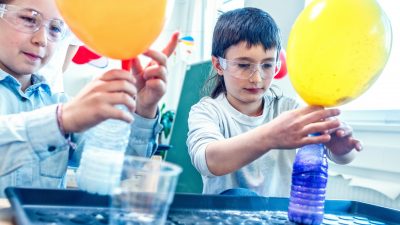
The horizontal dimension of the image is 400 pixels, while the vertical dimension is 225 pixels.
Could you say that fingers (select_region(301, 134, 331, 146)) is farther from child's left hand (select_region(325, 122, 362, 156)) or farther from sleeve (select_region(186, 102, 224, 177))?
sleeve (select_region(186, 102, 224, 177))

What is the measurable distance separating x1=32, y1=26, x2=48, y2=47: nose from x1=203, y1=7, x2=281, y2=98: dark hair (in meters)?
0.60

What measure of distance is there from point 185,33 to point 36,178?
10.9ft

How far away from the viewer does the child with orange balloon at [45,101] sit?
70cm

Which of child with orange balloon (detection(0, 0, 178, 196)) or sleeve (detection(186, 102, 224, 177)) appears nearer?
child with orange balloon (detection(0, 0, 178, 196))

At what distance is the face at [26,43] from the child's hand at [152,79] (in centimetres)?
Answer: 36

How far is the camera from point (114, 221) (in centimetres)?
61

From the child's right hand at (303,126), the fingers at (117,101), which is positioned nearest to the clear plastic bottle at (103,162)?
the fingers at (117,101)

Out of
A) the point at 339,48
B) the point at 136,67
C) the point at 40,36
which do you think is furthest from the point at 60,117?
the point at 339,48

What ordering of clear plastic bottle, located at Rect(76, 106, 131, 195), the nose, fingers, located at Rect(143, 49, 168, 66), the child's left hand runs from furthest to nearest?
1. the nose
2. the child's left hand
3. fingers, located at Rect(143, 49, 168, 66)
4. clear plastic bottle, located at Rect(76, 106, 131, 195)

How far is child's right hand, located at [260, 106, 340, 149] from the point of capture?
786 mm

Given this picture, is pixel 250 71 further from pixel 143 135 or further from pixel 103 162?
pixel 103 162

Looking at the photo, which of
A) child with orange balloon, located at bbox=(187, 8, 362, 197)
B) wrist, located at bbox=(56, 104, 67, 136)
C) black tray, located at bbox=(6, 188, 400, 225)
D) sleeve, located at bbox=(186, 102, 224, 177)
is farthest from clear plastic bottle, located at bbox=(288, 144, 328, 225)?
wrist, located at bbox=(56, 104, 67, 136)

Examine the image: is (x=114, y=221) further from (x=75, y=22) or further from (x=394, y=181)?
(x=394, y=181)

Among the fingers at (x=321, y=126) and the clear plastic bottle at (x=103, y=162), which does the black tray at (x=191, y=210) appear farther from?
the fingers at (x=321, y=126)
